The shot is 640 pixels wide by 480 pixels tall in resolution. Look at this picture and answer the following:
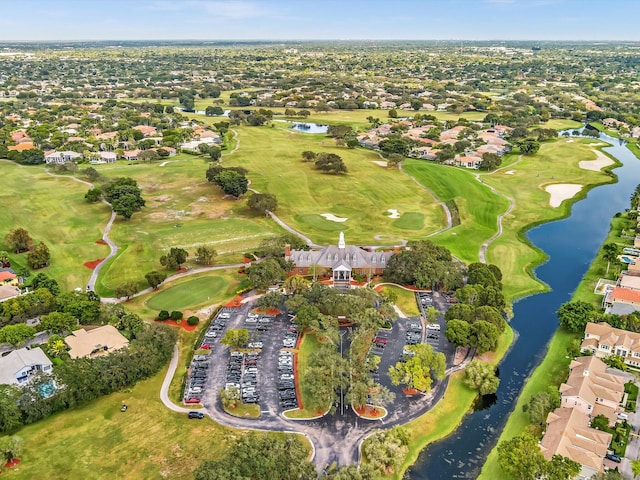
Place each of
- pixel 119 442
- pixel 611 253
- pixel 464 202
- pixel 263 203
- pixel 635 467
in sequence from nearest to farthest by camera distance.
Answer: pixel 635 467
pixel 119 442
pixel 611 253
pixel 263 203
pixel 464 202

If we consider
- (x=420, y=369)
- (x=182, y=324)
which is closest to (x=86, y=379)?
(x=182, y=324)

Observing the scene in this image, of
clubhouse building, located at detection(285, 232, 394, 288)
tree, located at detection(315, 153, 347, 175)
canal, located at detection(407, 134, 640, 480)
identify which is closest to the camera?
canal, located at detection(407, 134, 640, 480)

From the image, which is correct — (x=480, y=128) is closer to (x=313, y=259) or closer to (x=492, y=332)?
(x=313, y=259)

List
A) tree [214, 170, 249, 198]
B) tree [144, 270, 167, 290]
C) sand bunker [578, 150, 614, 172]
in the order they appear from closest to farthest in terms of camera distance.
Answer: tree [144, 270, 167, 290] → tree [214, 170, 249, 198] → sand bunker [578, 150, 614, 172]

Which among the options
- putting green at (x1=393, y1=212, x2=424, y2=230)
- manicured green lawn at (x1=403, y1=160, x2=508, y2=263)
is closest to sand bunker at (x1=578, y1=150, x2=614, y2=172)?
manicured green lawn at (x1=403, y1=160, x2=508, y2=263)

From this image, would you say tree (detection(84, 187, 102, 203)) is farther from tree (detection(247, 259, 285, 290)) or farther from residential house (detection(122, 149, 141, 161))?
tree (detection(247, 259, 285, 290))

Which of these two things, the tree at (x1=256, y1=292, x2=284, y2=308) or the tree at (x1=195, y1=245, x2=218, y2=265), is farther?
the tree at (x1=195, y1=245, x2=218, y2=265)

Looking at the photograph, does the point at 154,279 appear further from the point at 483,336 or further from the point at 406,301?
the point at 483,336
